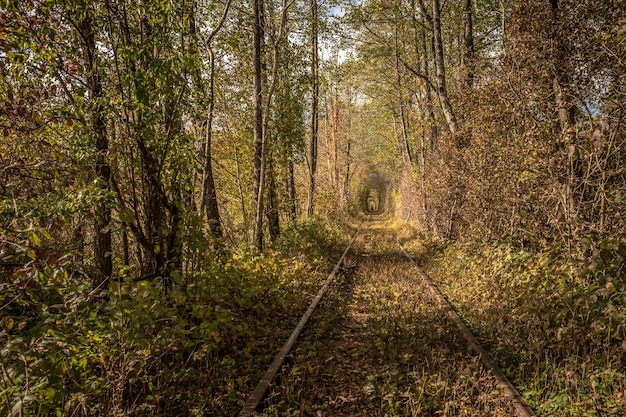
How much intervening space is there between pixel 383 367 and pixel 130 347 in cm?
302

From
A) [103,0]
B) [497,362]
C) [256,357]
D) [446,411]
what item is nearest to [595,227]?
[497,362]

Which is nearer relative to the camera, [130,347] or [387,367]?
[130,347]

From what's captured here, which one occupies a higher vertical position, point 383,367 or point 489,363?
point 489,363

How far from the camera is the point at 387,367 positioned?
4.75 meters

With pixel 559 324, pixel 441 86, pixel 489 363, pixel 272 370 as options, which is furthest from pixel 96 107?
pixel 441 86

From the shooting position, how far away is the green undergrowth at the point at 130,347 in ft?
8.79

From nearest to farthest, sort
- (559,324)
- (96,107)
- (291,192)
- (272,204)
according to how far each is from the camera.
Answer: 1. (96,107)
2. (559,324)
3. (272,204)
4. (291,192)

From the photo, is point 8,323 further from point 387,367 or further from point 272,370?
point 387,367

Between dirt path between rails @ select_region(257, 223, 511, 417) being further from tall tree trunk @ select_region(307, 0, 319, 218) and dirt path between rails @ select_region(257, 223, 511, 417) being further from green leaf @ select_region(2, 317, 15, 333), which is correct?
tall tree trunk @ select_region(307, 0, 319, 218)

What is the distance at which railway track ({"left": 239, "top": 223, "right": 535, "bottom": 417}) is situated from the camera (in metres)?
3.85

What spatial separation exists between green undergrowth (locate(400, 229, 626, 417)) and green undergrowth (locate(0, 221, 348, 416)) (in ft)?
10.5

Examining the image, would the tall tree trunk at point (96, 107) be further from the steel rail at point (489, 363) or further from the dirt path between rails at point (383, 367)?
the steel rail at point (489, 363)

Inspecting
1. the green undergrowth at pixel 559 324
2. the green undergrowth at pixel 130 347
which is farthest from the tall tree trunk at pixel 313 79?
the green undergrowth at pixel 130 347

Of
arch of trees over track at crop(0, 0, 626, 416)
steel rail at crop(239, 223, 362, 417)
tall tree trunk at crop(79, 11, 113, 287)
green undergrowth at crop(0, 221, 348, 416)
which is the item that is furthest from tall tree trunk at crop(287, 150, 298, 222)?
tall tree trunk at crop(79, 11, 113, 287)
